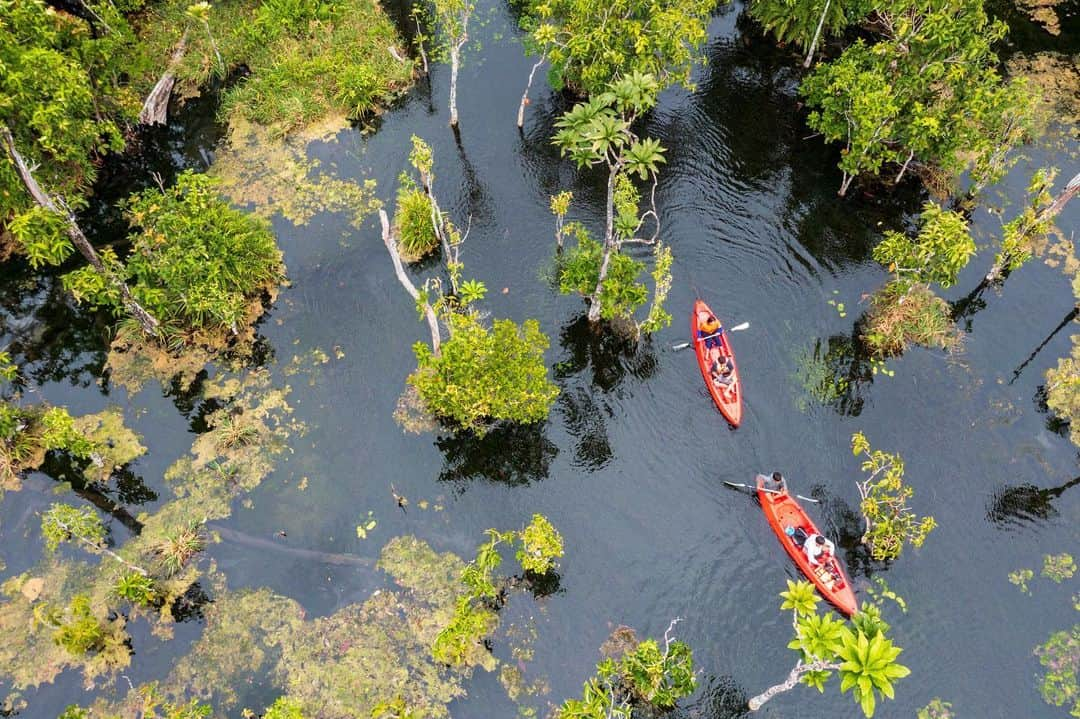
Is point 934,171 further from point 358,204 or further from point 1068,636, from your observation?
point 358,204

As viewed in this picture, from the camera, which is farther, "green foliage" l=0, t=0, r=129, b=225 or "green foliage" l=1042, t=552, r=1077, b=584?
"green foliage" l=0, t=0, r=129, b=225

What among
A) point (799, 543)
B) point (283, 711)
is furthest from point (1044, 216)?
point (283, 711)

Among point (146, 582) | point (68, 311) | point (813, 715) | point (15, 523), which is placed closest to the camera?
point (813, 715)

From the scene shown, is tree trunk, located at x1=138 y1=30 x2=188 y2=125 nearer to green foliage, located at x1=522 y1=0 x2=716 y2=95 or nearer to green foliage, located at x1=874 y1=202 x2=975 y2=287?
green foliage, located at x1=522 y1=0 x2=716 y2=95

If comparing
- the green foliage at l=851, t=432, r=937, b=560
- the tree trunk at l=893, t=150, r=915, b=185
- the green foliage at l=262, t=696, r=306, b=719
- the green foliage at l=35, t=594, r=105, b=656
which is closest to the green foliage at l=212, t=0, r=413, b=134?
the green foliage at l=35, t=594, r=105, b=656

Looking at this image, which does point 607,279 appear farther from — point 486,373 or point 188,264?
point 188,264

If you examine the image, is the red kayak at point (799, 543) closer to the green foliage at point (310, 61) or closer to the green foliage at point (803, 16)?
the green foliage at point (803, 16)

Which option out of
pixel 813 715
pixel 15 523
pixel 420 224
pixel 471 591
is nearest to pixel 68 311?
pixel 15 523

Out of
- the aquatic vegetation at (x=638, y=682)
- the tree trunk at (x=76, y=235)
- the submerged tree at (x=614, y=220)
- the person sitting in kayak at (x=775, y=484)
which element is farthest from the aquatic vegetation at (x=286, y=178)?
the aquatic vegetation at (x=638, y=682)
